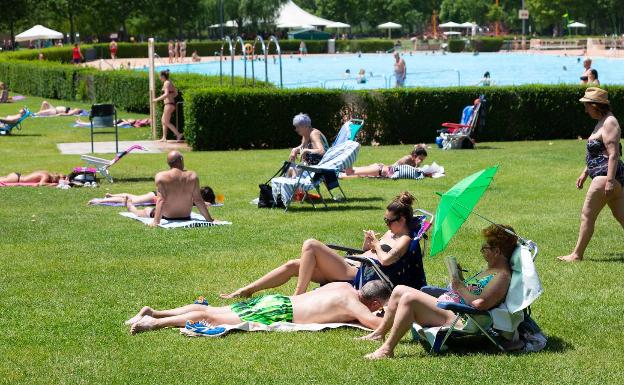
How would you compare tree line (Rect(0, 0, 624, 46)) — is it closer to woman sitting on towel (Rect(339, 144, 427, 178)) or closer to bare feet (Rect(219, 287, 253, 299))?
woman sitting on towel (Rect(339, 144, 427, 178))

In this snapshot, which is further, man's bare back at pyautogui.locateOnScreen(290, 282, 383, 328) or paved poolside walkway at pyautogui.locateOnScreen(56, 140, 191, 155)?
paved poolside walkway at pyautogui.locateOnScreen(56, 140, 191, 155)

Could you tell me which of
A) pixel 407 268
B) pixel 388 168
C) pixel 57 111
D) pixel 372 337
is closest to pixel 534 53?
pixel 57 111

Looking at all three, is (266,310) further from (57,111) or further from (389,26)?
(389,26)

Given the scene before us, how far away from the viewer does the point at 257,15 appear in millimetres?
96562

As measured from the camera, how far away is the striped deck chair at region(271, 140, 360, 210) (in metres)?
13.6

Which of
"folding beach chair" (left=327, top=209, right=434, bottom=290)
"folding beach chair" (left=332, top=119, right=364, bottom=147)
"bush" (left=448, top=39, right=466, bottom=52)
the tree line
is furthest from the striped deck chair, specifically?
"bush" (left=448, top=39, right=466, bottom=52)

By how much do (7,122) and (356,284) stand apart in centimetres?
1949

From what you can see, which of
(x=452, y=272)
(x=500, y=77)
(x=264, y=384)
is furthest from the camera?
(x=500, y=77)

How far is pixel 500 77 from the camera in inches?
2098

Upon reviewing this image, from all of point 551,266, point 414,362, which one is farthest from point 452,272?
point 551,266

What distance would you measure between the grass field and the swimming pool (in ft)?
92.7

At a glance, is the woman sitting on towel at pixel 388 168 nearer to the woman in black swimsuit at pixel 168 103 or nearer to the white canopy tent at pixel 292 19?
the woman in black swimsuit at pixel 168 103

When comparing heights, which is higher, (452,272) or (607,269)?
(452,272)

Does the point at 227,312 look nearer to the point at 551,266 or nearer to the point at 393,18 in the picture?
the point at 551,266
